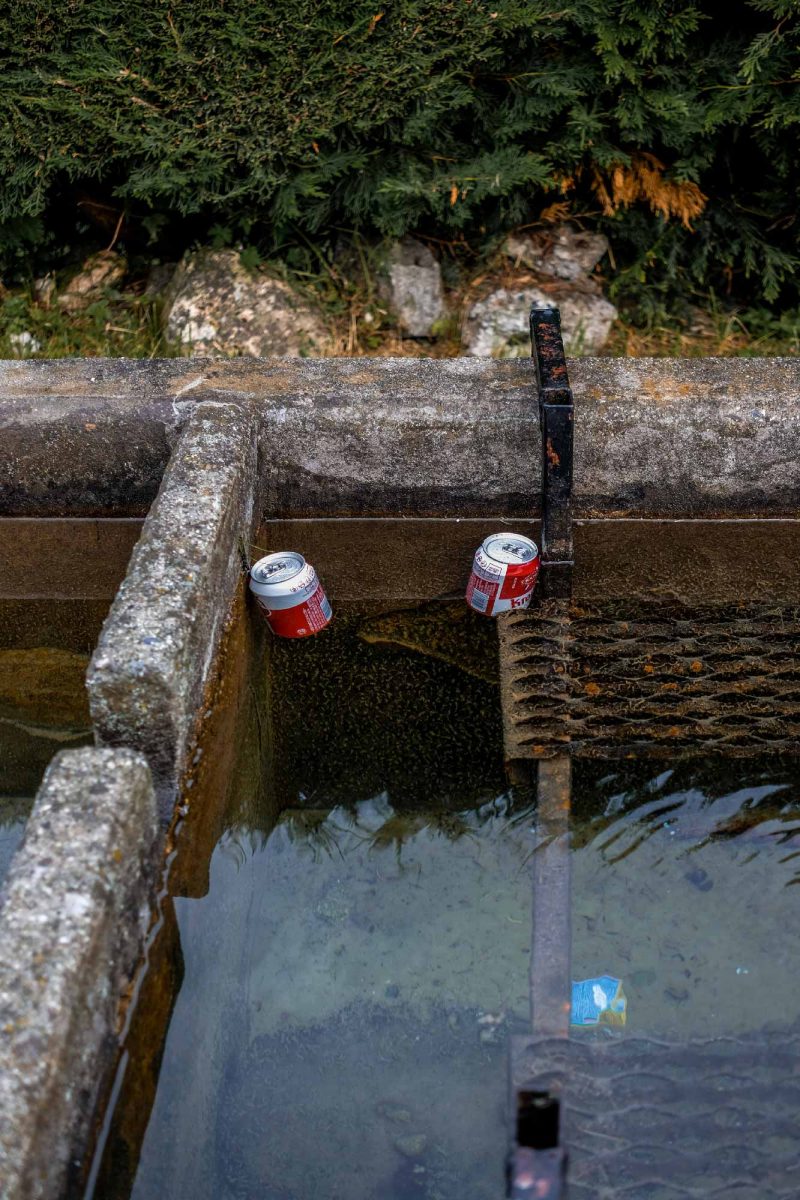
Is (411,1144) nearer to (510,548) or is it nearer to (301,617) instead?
(301,617)

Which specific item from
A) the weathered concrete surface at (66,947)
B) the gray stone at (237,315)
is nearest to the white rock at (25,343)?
the gray stone at (237,315)

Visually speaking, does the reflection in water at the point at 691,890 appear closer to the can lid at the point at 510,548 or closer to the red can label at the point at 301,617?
the can lid at the point at 510,548

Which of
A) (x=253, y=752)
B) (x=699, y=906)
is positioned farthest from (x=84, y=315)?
(x=699, y=906)

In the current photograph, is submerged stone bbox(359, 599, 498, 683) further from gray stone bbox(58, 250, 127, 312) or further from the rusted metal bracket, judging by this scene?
gray stone bbox(58, 250, 127, 312)

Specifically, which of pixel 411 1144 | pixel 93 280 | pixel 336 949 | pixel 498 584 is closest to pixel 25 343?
pixel 93 280

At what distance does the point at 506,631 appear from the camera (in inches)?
114

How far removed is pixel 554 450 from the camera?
2771 millimetres

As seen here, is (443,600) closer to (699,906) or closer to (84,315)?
(699,906)

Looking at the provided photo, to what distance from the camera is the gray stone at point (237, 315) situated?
4.16 meters

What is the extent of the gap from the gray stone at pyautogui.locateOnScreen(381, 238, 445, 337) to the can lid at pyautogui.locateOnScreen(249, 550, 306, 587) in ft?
5.92

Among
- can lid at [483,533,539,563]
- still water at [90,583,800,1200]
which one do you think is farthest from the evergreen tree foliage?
still water at [90,583,800,1200]

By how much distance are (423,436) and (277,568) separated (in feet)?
1.80

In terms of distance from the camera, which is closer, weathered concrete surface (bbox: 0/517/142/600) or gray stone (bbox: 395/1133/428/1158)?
gray stone (bbox: 395/1133/428/1158)

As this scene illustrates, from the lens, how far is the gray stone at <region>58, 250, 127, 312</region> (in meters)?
4.43
